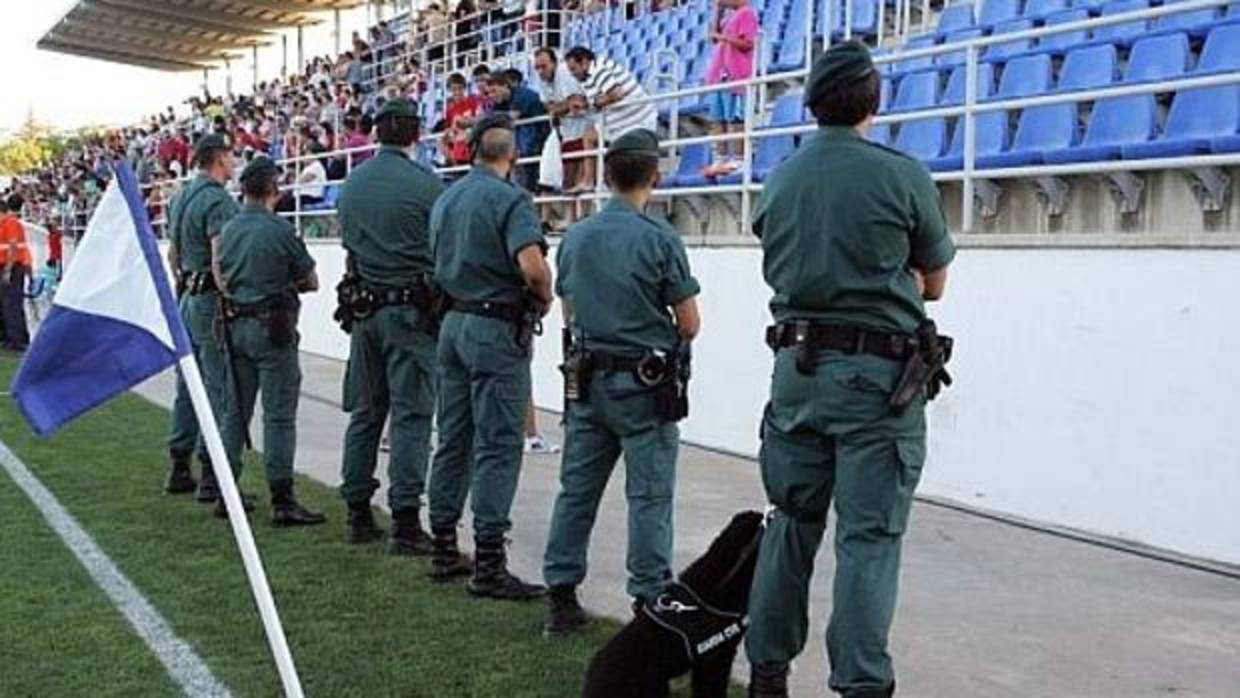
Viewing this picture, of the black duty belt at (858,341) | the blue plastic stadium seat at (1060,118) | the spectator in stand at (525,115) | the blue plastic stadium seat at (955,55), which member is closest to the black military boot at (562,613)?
the black duty belt at (858,341)

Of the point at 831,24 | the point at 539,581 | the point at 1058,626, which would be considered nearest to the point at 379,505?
the point at 539,581

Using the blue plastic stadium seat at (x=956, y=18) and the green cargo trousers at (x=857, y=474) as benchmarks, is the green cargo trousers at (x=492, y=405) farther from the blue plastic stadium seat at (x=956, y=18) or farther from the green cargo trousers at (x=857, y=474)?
the blue plastic stadium seat at (x=956, y=18)

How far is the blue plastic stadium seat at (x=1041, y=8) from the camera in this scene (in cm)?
1016

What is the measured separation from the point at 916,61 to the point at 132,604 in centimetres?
726

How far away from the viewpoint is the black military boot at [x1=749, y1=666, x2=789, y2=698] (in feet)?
14.5

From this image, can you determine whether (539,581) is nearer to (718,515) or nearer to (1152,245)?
(718,515)

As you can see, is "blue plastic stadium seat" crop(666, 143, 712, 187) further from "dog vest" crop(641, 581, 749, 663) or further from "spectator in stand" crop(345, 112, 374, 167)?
"dog vest" crop(641, 581, 749, 663)

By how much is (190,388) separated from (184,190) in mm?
5159

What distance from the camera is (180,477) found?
8875mm

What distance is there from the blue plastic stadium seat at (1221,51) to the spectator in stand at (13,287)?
15335mm

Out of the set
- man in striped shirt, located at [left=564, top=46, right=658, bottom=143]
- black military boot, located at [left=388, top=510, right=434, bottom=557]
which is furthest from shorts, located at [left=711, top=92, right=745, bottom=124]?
black military boot, located at [left=388, top=510, right=434, bottom=557]

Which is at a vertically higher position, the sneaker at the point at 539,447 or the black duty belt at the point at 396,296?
the black duty belt at the point at 396,296

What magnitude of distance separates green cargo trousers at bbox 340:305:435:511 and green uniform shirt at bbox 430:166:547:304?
0.77 meters

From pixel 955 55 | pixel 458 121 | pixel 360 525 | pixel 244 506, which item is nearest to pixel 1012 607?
pixel 360 525
